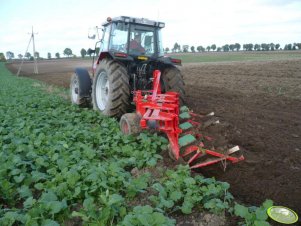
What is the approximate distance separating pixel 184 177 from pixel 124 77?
111 inches

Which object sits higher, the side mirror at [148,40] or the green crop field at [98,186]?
the side mirror at [148,40]

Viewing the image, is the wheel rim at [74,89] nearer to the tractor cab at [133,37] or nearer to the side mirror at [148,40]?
the tractor cab at [133,37]

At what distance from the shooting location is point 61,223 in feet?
8.86

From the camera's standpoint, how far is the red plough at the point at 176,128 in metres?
3.92

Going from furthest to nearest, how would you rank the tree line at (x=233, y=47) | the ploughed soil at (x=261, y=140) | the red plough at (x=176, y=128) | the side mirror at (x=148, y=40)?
the tree line at (x=233, y=47) < the side mirror at (x=148, y=40) < the red plough at (x=176, y=128) < the ploughed soil at (x=261, y=140)

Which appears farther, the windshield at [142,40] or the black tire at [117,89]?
the windshield at [142,40]

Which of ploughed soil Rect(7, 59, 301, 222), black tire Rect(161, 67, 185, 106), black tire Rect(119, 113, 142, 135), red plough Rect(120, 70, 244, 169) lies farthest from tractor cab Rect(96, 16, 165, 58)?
black tire Rect(119, 113, 142, 135)

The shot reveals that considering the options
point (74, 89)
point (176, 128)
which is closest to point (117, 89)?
point (176, 128)

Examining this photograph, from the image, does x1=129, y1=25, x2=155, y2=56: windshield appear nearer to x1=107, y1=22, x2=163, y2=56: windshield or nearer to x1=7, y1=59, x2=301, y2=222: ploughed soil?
x1=107, y1=22, x2=163, y2=56: windshield

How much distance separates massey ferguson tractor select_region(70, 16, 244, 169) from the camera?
4.12 metres

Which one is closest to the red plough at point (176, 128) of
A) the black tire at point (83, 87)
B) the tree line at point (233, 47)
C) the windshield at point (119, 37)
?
the windshield at point (119, 37)

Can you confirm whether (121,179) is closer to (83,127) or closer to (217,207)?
(217,207)

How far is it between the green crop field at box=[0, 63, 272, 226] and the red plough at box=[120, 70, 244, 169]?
0.22 meters

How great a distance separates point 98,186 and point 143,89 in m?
3.46
